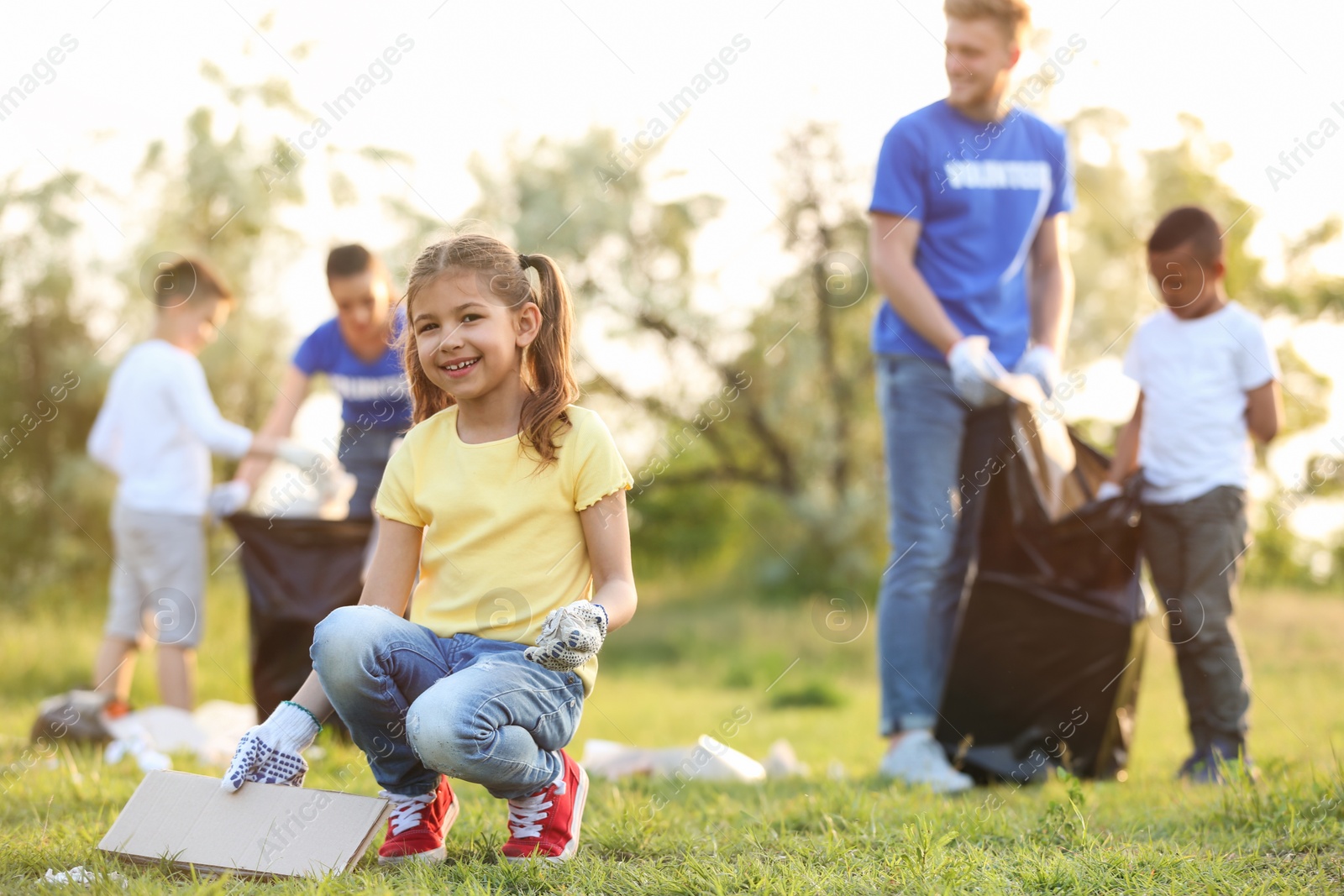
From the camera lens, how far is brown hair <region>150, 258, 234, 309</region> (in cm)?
459

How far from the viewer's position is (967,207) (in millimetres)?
3346

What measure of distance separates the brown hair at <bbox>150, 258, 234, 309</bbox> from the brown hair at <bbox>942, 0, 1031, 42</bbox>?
2982 millimetres

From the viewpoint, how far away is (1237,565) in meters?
3.35

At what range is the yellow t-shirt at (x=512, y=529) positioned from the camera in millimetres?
2207

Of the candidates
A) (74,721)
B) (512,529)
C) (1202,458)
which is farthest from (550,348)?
(74,721)

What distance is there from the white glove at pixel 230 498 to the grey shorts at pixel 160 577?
0.84ft

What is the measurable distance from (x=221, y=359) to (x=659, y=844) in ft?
30.7

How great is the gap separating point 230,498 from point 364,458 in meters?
0.57

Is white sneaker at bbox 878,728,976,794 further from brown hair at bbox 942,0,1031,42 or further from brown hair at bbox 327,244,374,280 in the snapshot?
brown hair at bbox 327,244,374,280

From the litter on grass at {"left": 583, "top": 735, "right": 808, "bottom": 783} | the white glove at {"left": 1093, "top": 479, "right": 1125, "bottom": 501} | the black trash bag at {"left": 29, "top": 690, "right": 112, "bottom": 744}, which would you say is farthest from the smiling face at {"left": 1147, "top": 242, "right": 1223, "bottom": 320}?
the black trash bag at {"left": 29, "top": 690, "right": 112, "bottom": 744}

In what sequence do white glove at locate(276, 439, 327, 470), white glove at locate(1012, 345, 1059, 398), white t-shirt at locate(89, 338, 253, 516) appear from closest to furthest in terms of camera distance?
white glove at locate(1012, 345, 1059, 398)
white glove at locate(276, 439, 327, 470)
white t-shirt at locate(89, 338, 253, 516)

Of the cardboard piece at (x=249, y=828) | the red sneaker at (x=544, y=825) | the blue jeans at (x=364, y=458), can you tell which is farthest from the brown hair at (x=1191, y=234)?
the cardboard piece at (x=249, y=828)

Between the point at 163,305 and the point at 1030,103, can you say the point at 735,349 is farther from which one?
the point at 163,305

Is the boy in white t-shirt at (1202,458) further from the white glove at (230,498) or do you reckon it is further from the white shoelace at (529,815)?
the white glove at (230,498)
